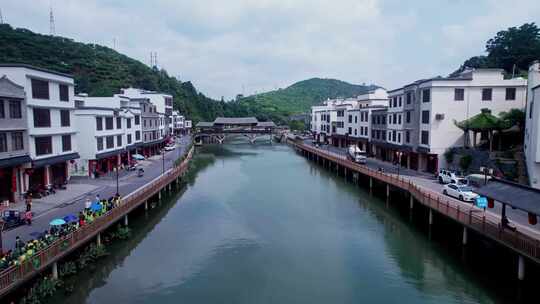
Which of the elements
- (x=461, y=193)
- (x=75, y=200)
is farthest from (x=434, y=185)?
(x=75, y=200)

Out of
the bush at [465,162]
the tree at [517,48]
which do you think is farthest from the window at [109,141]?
the tree at [517,48]

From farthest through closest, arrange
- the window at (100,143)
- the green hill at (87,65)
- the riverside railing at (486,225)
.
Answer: the green hill at (87,65)
the window at (100,143)
the riverside railing at (486,225)

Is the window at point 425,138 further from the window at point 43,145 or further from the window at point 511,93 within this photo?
the window at point 43,145

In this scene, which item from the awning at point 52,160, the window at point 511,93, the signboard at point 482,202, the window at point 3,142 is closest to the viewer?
the signboard at point 482,202

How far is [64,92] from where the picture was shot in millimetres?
36625

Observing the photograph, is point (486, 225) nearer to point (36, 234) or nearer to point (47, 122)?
point (36, 234)

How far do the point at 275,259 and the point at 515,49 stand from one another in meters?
67.6

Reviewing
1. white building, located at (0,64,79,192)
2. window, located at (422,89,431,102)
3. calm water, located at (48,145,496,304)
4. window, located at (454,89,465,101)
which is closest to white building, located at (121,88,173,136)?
white building, located at (0,64,79,192)

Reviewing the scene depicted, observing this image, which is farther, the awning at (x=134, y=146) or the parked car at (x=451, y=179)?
the awning at (x=134, y=146)

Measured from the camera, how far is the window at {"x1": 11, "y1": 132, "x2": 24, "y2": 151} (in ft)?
97.0

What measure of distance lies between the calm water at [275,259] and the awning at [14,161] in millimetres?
9875

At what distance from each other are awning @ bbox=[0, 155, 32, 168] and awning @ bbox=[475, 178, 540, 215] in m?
33.3

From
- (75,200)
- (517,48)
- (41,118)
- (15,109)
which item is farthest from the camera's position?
(517,48)

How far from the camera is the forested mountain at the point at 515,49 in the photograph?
66.2m
